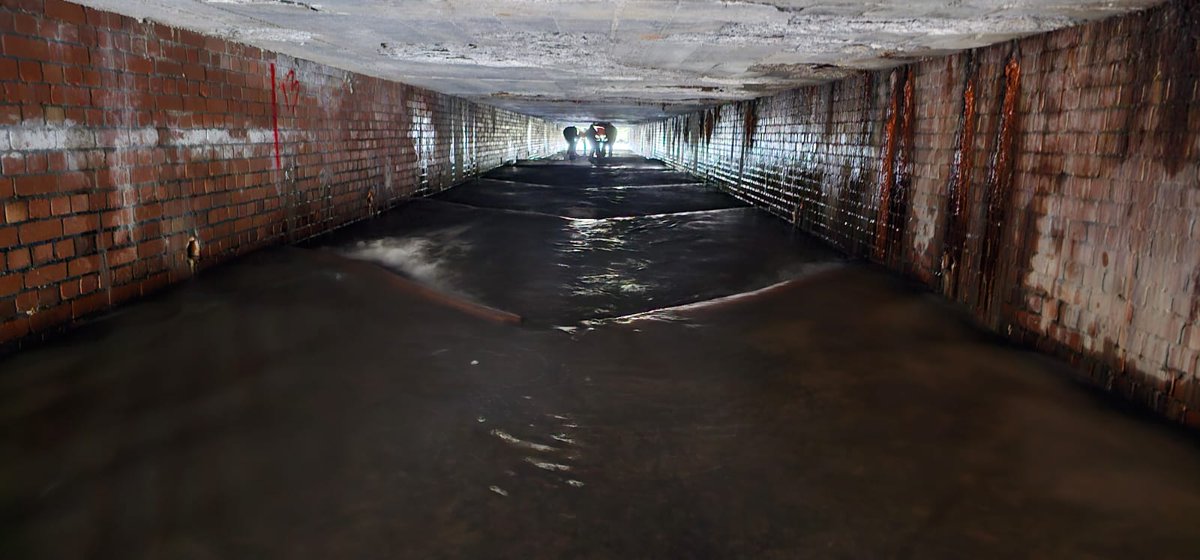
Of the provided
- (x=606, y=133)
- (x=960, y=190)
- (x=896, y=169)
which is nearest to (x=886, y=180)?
(x=896, y=169)

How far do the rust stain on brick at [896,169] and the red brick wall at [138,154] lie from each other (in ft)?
19.4

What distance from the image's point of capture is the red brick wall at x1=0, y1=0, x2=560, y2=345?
12.1 feet

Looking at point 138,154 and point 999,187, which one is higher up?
point 138,154

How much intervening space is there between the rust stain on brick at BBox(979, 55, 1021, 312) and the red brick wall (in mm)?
5869

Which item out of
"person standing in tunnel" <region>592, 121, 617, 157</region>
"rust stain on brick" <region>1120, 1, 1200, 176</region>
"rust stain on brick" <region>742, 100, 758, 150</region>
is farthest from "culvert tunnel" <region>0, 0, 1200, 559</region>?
"person standing in tunnel" <region>592, 121, 617, 157</region>

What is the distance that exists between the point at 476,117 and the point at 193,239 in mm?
11460

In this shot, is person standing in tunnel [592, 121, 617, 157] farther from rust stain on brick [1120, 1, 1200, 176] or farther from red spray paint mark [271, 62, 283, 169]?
rust stain on brick [1120, 1, 1200, 176]

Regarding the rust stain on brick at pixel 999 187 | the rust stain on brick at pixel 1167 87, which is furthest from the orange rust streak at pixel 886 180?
the rust stain on brick at pixel 1167 87

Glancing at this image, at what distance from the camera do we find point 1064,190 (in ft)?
13.1

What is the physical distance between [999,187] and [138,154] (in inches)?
232

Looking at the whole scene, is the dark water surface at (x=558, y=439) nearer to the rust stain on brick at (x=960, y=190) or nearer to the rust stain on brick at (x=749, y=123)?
the rust stain on brick at (x=960, y=190)

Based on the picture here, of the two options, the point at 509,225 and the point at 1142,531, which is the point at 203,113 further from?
the point at 1142,531

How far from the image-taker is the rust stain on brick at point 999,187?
4.51 metres

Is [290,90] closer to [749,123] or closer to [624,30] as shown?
[624,30]
